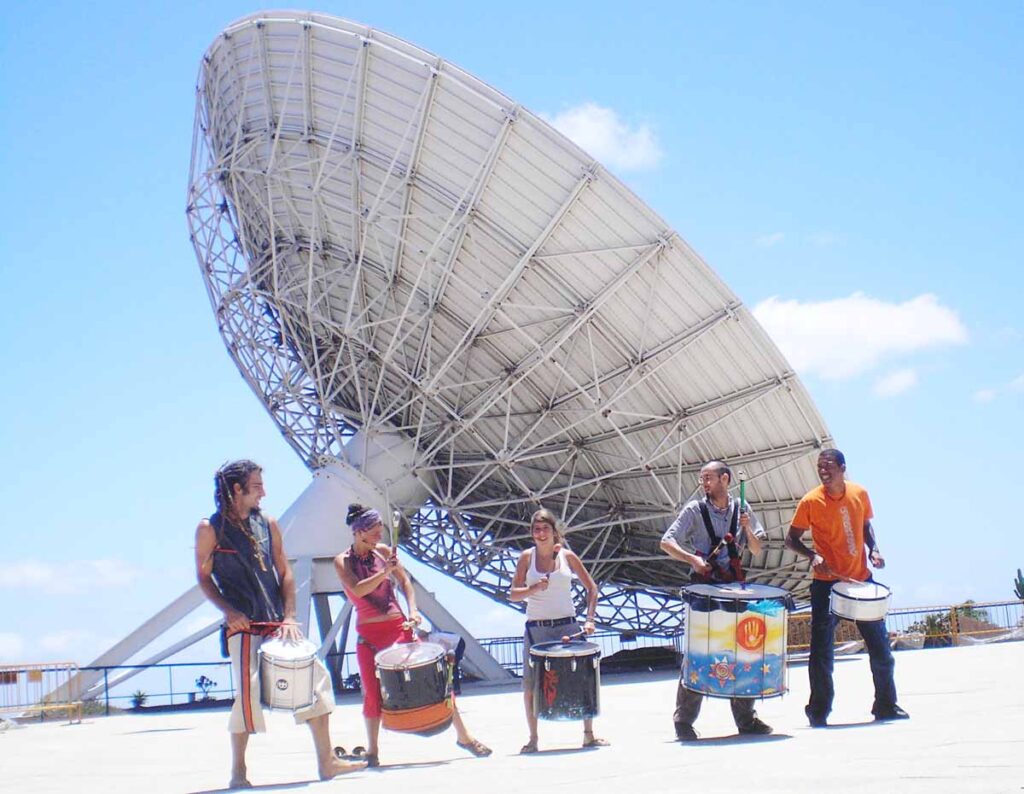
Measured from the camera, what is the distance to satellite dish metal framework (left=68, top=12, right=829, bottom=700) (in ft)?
68.2

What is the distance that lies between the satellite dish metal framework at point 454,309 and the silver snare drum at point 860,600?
11207mm

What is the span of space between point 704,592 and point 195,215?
20852 millimetres

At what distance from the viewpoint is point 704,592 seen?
895cm

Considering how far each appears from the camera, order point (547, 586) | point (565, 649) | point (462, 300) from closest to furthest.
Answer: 1. point (565, 649)
2. point (547, 586)
3. point (462, 300)

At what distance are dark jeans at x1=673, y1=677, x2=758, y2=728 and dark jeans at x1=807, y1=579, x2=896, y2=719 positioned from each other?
2.21 ft

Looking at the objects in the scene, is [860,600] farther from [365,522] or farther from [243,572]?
[243,572]

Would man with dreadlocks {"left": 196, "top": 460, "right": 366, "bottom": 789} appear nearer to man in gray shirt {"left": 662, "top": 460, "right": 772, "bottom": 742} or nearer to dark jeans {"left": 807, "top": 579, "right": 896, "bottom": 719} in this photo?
man in gray shirt {"left": 662, "top": 460, "right": 772, "bottom": 742}

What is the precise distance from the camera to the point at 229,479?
818 centimetres

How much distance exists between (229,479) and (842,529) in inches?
192

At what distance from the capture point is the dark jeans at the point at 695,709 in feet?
30.0

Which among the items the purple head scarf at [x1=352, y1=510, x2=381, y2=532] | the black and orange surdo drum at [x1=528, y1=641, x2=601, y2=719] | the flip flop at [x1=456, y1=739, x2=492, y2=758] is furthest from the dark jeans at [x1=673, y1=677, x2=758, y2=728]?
the purple head scarf at [x1=352, y1=510, x2=381, y2=532]

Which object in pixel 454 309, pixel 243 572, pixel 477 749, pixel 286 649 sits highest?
pixel 454 309

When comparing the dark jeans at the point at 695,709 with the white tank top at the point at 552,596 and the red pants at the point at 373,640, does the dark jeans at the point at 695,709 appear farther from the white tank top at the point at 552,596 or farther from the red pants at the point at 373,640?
the red pants at the point at 373,640

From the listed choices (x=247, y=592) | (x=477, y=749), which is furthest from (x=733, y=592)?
(x=247, y=592)
